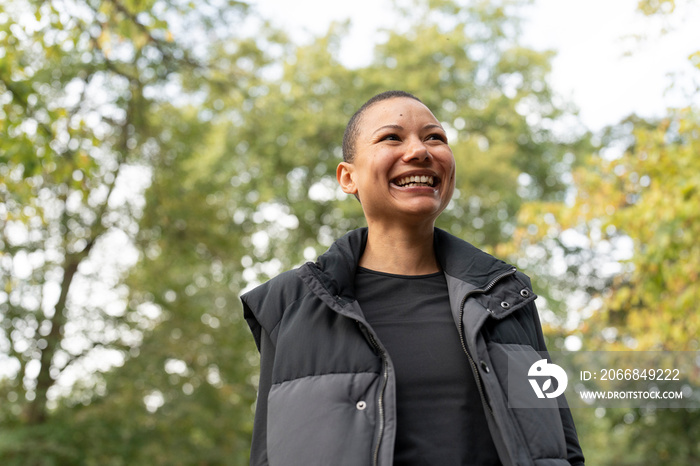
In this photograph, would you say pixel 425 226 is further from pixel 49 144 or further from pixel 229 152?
pixel 229 152

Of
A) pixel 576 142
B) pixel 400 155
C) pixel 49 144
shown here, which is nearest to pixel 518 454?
pixel 400 155

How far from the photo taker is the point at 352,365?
177 centimetres

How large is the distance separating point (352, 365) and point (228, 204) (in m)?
12.7

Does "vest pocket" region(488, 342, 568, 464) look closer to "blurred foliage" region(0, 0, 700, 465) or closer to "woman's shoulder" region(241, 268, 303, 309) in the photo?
"woman's shoulder" region(241, 268, 303, 309)

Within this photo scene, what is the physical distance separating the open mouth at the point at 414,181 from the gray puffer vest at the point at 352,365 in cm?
25

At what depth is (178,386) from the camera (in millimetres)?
11531

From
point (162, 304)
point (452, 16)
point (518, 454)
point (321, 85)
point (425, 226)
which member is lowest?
point (518, 454)

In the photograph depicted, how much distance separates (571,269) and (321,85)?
7.04 metres

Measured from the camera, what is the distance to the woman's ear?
7.10ft

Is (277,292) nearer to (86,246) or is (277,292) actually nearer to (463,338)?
(463,338)

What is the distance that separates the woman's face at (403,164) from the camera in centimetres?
197

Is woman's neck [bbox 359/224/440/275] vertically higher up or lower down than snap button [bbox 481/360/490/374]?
higher up

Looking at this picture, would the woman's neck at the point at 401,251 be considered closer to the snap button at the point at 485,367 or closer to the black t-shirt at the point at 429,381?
the black t-shirt at the point at 429,381

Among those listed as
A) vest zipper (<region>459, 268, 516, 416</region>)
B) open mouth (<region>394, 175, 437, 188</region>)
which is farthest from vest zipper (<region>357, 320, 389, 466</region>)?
open mouth (<region>394, 175, 437, 188</region>)
